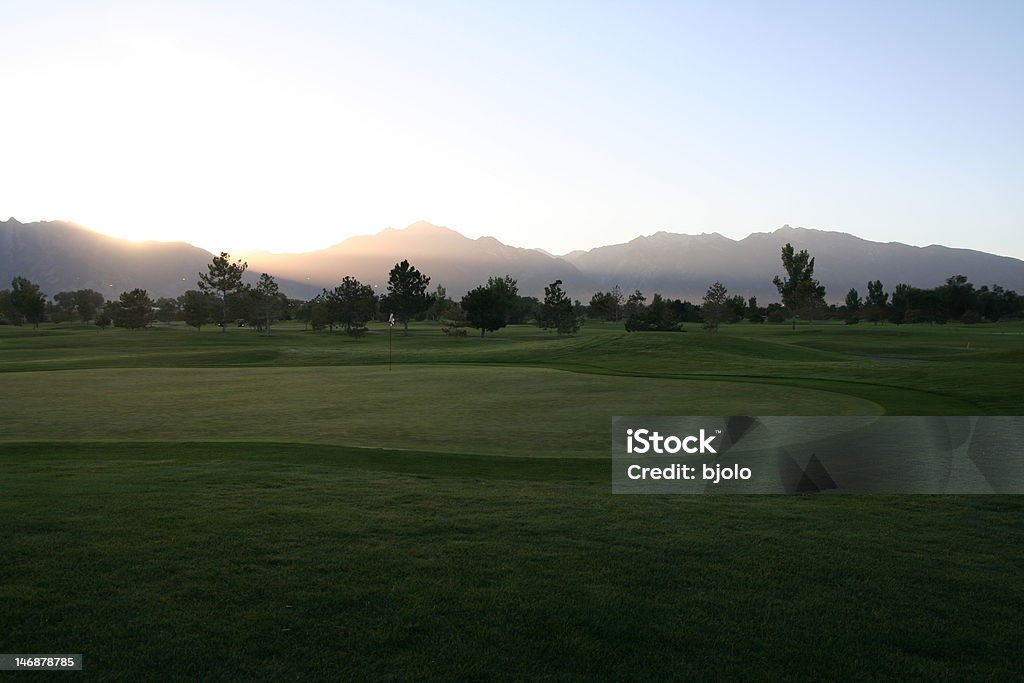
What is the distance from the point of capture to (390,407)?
2505 centimetres

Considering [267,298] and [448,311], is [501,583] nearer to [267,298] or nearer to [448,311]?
[448,311]

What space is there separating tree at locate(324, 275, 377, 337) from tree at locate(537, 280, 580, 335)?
1234 inches

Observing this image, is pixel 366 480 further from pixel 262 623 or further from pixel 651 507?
pixel 262 623

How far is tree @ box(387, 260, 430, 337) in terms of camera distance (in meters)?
121

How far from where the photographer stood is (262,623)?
20.9ft

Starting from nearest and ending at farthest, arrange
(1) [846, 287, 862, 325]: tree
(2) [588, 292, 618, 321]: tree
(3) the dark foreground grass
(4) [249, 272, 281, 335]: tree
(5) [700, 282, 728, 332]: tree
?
(3) the dark foreground grass → (4) [249, 272, 281, 335]: tree → (5) [700, 282, 728, 332]: tree → (1) [846, 287, 862, 325]: tree → (2) [588, 292, 618, 321]: tree

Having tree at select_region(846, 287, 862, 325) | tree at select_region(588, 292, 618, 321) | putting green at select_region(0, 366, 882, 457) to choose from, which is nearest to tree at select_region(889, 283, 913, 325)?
tree at select_region(846, 287, 862, 325)

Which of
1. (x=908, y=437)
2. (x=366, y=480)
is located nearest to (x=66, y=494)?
(x=366, y=480)

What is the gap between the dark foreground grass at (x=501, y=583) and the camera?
590 cm

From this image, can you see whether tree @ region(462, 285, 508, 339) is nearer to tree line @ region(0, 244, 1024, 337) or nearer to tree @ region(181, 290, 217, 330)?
tree line @ region(0, 244, 1024, 337)

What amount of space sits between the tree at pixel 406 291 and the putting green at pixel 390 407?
82.9m

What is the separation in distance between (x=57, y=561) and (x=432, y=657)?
465cm

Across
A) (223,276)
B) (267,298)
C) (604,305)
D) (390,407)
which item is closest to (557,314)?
(604,305)

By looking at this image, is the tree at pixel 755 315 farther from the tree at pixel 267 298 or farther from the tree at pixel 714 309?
the tree at pixel 267 298
